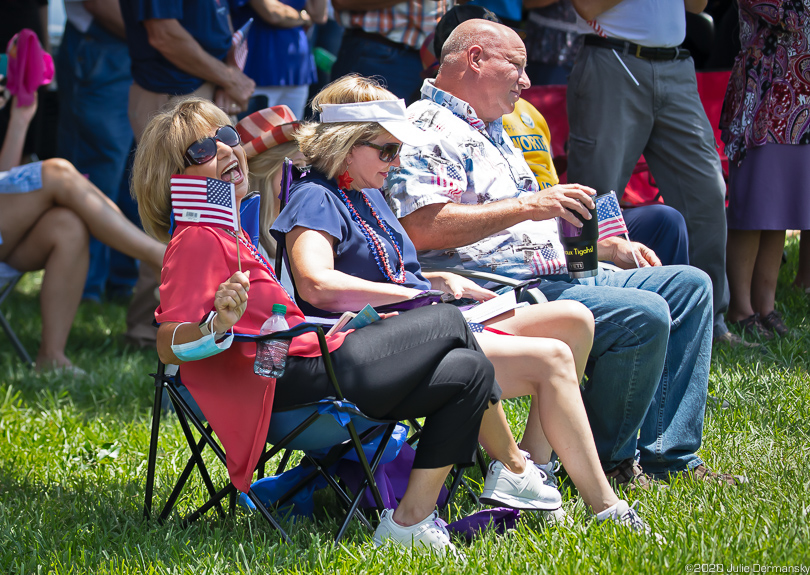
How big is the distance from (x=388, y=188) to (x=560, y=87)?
84.0 inches

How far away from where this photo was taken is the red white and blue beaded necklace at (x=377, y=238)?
273 centimetres

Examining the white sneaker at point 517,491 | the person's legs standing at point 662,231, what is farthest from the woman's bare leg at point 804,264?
the white sneaker at point 517,491

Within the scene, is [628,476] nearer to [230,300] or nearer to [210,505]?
[210,505]

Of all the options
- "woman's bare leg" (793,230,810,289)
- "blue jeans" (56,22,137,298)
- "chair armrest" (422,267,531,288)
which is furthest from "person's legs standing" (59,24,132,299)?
"woman's bare leg" (793,230,810,289)

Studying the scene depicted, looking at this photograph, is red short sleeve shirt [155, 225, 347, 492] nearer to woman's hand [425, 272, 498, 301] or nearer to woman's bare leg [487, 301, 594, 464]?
woman's hand [425, 272, 498, 301]

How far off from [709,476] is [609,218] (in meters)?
0.98

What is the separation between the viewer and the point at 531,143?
12.7 feet

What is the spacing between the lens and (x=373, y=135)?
2.76 m

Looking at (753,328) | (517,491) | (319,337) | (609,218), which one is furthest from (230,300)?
(753,328)

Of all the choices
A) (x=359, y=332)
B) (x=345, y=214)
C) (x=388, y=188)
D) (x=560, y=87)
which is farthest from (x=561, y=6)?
(x=359, y=332)

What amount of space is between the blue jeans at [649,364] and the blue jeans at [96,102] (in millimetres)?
4087

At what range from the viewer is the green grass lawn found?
7.47 ft

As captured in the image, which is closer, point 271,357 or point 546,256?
point 271,357

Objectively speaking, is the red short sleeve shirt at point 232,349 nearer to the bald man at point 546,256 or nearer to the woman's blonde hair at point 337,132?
the woman's blonde hair at point 337,132
